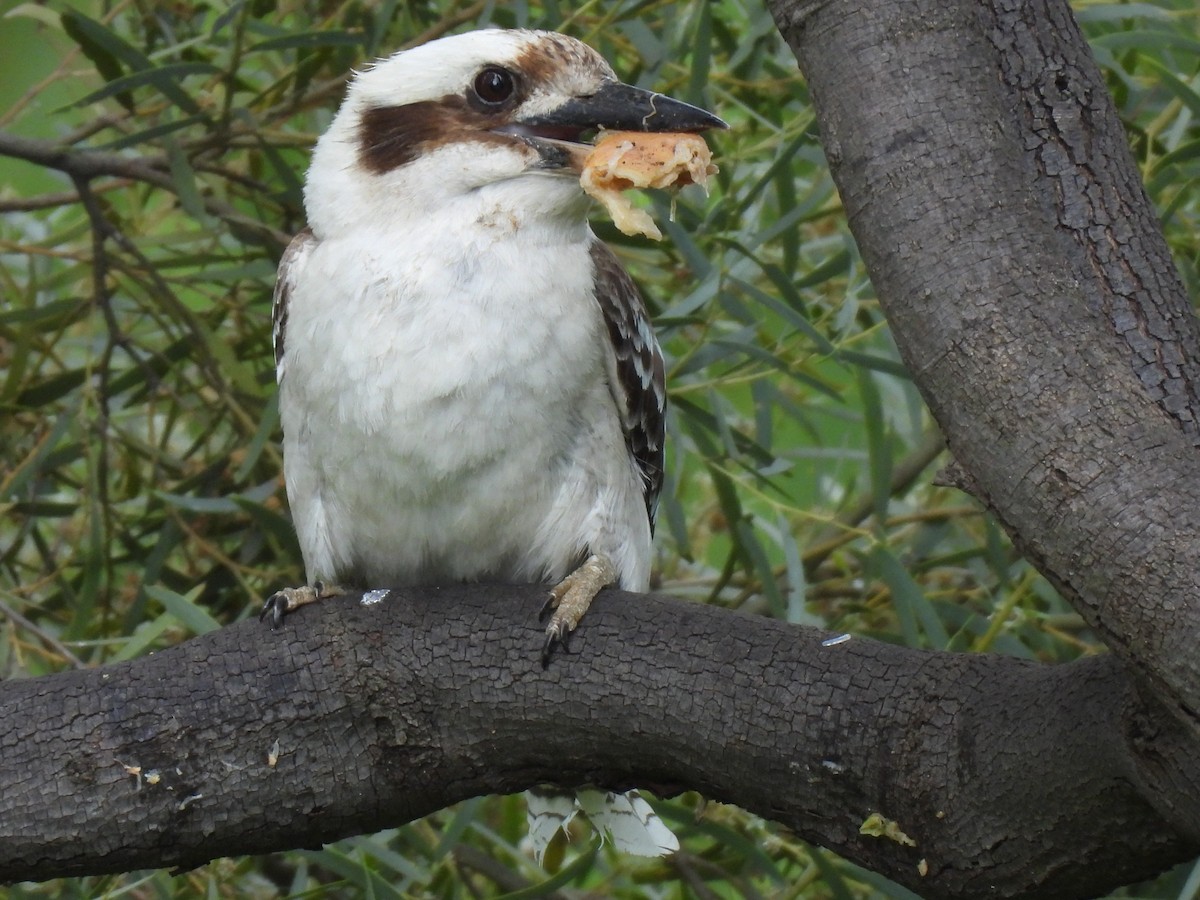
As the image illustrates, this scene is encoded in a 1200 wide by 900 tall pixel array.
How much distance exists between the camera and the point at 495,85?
1912 mm

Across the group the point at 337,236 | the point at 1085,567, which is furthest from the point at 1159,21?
the point at 1085,567

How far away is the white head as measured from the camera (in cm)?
186

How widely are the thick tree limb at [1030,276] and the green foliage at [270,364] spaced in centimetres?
78

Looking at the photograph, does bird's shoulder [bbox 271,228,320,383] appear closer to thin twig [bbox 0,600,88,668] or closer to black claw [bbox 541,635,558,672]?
thin twig [bbox 0,600,88,668]

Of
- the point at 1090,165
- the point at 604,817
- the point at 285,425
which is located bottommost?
the point at 604,817

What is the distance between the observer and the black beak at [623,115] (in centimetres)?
181

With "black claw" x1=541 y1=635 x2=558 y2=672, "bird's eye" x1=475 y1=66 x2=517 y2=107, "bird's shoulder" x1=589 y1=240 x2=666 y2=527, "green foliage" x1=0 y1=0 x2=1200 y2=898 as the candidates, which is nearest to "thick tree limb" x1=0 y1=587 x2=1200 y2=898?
"black claw" x1=541 y1=635 x2=558 y2=672

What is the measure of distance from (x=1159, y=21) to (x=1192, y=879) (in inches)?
50.2

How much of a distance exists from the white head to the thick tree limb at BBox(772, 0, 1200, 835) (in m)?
0.37

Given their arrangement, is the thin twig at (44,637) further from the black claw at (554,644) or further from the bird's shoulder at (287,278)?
the black claw at (554,644)

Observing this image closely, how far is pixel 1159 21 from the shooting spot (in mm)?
2482

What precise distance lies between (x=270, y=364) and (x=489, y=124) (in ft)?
3.68

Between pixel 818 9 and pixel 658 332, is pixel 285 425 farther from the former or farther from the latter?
pixel 818 9

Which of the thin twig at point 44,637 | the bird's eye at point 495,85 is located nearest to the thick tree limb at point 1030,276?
the bird's eye at point 495,85
